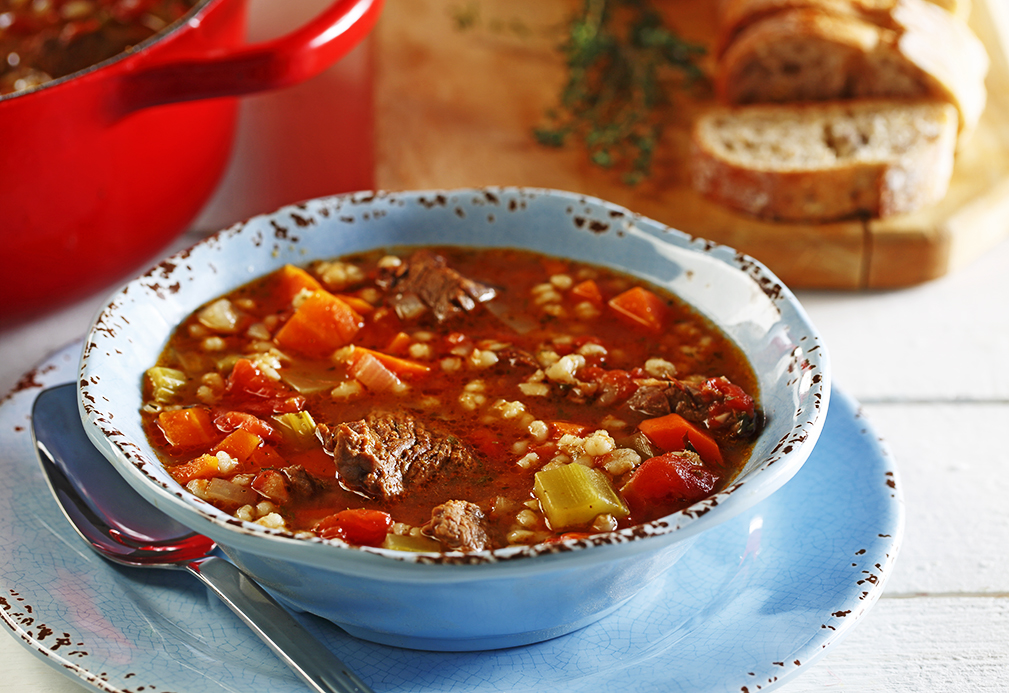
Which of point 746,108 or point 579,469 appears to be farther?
point 746,108

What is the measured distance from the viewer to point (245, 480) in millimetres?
2146

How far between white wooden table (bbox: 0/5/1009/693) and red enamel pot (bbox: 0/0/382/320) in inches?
11.1

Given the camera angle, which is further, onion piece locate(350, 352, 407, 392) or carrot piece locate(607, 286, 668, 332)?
carrot piece locate(607, 286, 668, 332)

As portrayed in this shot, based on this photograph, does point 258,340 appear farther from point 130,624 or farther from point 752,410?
point 752,410

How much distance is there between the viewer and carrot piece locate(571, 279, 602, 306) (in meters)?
2.80

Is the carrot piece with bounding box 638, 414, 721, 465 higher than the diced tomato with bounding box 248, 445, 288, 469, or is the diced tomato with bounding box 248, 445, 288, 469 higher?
the carrot piece with bounding box 638, 414, 721, 465

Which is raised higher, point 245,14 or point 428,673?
point 245,14

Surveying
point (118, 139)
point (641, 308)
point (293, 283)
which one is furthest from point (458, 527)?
point (118, 139)

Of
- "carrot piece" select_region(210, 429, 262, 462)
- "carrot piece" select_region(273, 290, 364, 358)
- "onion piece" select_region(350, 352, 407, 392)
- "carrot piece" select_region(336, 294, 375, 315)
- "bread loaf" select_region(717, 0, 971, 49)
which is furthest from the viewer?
"bread loaf" select_region(717, 0, 971, 49)

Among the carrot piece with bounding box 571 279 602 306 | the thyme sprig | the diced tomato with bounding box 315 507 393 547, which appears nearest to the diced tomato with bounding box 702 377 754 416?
the carrot piece with bounding box 571 279 602 306

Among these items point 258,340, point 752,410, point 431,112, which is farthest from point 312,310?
point 431,112

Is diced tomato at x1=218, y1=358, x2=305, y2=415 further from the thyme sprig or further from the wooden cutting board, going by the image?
the thyme sprig

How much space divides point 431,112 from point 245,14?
129 cm

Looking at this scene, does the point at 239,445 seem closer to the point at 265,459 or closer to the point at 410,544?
the point at 265,459
